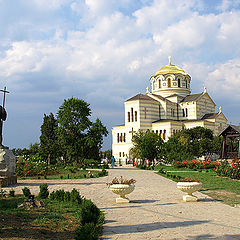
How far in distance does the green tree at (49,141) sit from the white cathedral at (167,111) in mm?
12453

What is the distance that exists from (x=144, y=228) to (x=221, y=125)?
52067 mm

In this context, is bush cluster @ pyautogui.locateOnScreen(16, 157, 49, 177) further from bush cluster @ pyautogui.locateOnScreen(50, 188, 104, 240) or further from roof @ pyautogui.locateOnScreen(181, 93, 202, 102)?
roof @ pyautogui.locateOnScreen(181, 93, 202, 102)

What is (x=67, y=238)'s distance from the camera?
5.91m

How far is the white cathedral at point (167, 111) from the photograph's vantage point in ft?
175

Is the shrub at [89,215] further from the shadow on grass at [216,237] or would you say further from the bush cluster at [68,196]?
the bush cluster at [68,196]

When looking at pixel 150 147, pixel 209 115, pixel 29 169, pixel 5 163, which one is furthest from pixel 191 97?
pixel 5 163

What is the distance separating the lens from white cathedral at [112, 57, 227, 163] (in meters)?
53.2

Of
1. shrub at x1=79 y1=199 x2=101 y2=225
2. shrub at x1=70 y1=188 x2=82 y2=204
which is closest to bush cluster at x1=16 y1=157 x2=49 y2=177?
shrub at x1=70 y1=188 x2=82 y2=204

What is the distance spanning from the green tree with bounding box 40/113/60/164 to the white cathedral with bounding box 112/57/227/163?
490 inches

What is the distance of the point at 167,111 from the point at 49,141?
21752 mm

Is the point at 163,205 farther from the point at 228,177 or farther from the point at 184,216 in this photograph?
the point at 228,177

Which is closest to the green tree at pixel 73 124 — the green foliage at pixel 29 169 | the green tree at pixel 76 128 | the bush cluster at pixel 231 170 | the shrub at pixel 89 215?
the green tree at pixel 76 128

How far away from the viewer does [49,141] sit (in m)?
47.6

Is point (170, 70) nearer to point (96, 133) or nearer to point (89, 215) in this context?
point (96, 133)
